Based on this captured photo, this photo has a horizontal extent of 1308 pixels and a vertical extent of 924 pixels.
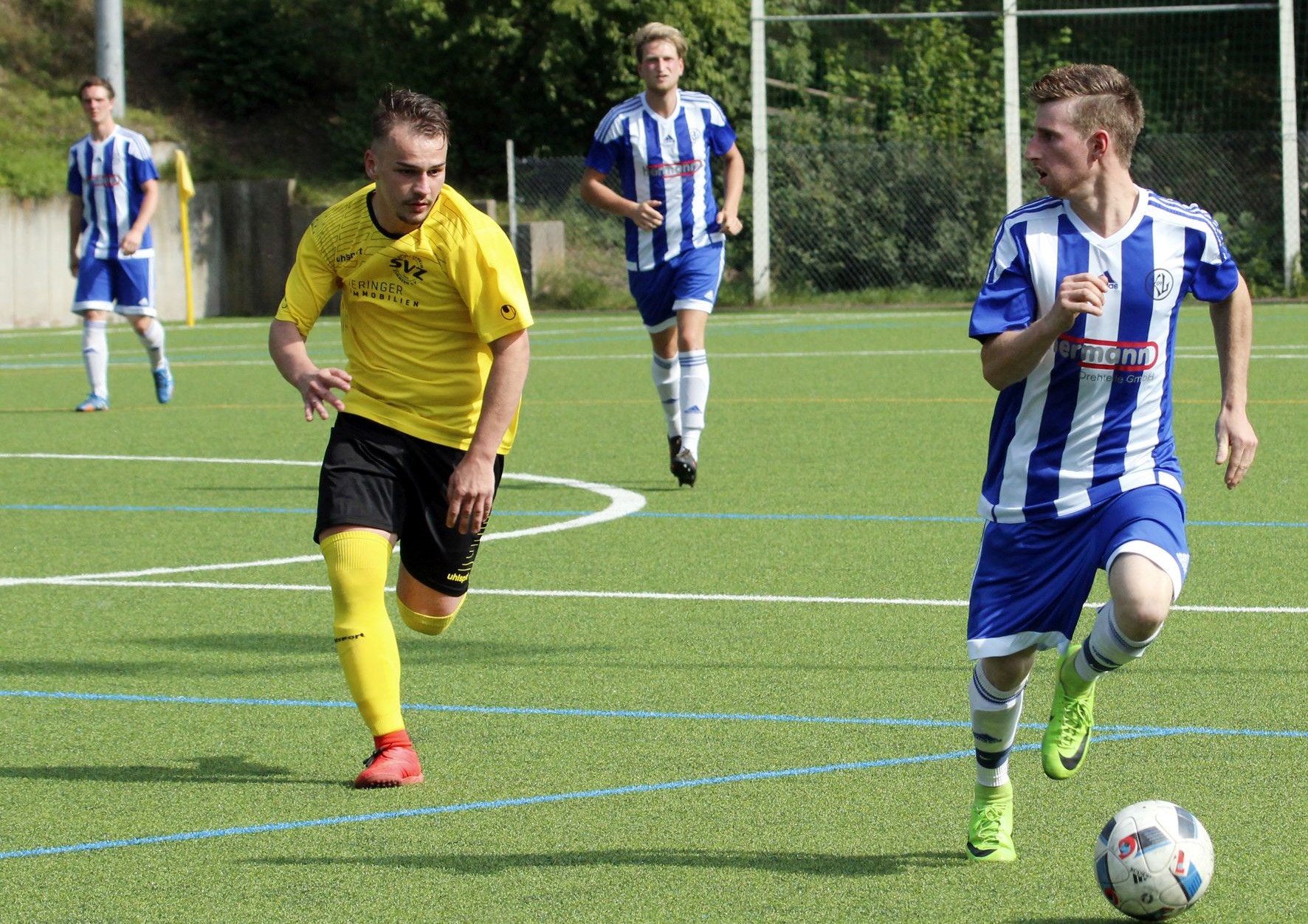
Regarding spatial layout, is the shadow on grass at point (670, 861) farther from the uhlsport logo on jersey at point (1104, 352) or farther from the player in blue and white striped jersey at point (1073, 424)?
the uhlsport logo on jersey at point (1104, 352)

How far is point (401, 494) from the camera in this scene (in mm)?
5062

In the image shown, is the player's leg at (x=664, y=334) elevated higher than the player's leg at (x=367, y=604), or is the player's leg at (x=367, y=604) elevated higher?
the player's leg at (x=664, y=334)

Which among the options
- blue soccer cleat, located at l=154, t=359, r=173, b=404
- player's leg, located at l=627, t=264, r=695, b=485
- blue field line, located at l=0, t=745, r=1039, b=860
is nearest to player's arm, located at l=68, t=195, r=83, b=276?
blue soccer cleat, located at l=154, t=359, r=173, b=404

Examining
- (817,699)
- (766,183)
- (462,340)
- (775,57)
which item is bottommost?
(817,699)

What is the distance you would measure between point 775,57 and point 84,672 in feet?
88.8

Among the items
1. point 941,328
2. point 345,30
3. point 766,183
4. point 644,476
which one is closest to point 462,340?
point 644,476

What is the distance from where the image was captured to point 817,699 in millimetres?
5547

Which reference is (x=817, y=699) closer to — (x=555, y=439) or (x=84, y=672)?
(x=84, y=672)

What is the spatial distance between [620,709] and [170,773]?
4.17 ft

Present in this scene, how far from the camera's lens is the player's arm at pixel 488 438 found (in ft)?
15.8

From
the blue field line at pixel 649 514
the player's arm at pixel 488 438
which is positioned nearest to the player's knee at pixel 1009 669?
the player's arm at pixel 488 438

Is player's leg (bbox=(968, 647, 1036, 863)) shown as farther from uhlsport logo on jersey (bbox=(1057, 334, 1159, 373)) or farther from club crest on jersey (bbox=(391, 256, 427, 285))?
club crest on jersey (bbox=(391, 256, 427, 285))

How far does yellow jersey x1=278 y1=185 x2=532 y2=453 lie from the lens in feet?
16.4

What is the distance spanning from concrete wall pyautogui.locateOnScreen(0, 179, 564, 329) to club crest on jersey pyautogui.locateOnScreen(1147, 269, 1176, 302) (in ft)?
78.1
